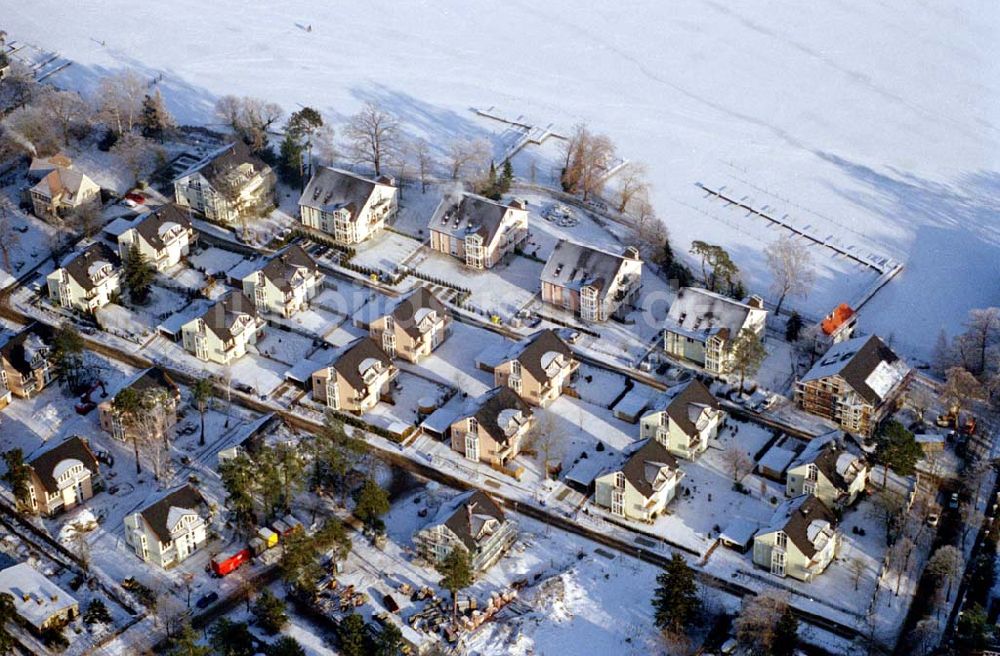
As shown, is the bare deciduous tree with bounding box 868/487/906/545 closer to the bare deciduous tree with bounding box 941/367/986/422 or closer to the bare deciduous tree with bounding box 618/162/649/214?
the bare deciduous tree with bounding box 941/367/986/422

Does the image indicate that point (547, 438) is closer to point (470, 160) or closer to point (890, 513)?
point (890, 513)

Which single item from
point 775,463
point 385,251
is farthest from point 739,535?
point 385,251

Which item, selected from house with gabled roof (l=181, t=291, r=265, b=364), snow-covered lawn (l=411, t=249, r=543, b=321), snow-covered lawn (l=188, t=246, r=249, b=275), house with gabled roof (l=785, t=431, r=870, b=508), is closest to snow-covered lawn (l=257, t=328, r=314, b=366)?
house with gabled roof (l=181, t=291, r=265, b=364)

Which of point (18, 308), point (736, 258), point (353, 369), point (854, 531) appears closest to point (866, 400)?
point (854, 531)

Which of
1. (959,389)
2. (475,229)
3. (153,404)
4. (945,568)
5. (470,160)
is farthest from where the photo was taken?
(470,160)

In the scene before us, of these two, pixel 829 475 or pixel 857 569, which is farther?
pixel 829 475

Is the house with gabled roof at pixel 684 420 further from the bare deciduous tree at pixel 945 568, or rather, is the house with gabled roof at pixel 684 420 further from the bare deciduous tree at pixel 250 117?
the bare deciduous tree at pixel 250 117
